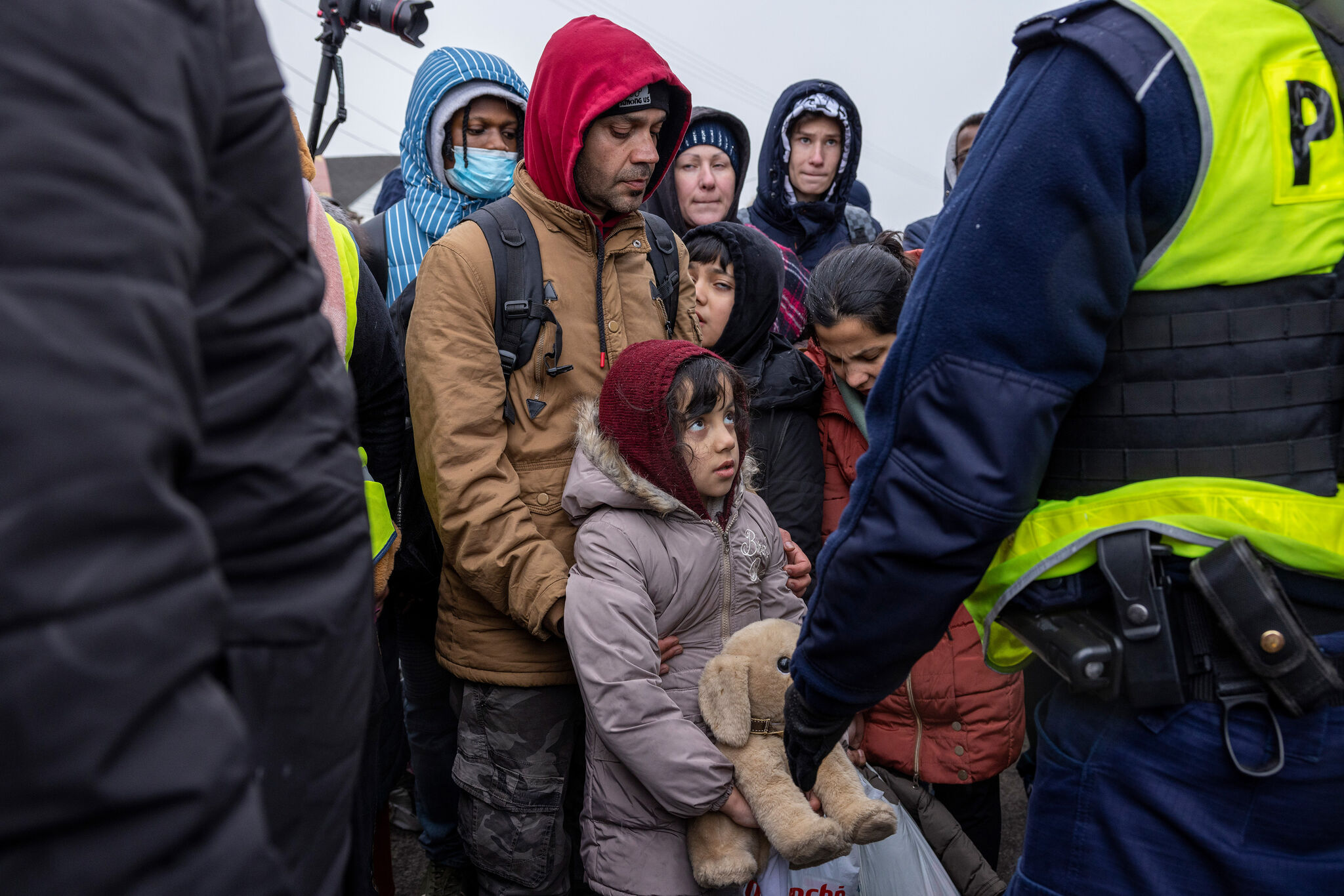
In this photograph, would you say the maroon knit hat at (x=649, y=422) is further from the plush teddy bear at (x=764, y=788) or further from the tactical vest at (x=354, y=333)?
the tactical vest at (x=354, y=333)

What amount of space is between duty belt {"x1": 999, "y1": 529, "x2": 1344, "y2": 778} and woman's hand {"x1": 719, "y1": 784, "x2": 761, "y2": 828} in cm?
102

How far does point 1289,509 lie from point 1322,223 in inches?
14.4

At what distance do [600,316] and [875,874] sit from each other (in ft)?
5.21

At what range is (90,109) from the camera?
0.51 metres

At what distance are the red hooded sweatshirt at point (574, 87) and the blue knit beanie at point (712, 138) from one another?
1512 millimetres

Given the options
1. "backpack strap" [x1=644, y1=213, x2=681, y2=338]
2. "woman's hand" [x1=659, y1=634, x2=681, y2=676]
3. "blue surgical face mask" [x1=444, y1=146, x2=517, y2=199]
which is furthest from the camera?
"blue surgical face mask" [x1=444, y1=146, x2=517, y2=199]

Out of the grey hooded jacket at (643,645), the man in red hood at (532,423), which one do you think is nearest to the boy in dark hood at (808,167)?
the man in red hood at (532,423)

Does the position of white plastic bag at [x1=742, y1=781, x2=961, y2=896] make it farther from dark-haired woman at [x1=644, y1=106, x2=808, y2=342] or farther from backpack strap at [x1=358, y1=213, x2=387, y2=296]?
backpack strap at [x1=358, y1=213, x2=387, y2=296]

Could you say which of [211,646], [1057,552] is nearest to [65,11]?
[211,646]

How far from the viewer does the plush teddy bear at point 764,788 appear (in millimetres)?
2043

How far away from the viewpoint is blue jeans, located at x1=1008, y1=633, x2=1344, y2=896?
119 centimetres

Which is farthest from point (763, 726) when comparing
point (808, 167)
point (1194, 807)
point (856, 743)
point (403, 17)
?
point (403, 17)

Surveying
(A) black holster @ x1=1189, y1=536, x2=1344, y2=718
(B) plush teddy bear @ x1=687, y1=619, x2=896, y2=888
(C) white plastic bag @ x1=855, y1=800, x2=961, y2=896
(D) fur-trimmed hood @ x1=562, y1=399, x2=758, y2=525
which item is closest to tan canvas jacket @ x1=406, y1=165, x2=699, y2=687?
(D) fur-trimmed hood @ x1=562, y1=399, x2=758, y2=525

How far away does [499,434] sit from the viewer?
7.70 ft
